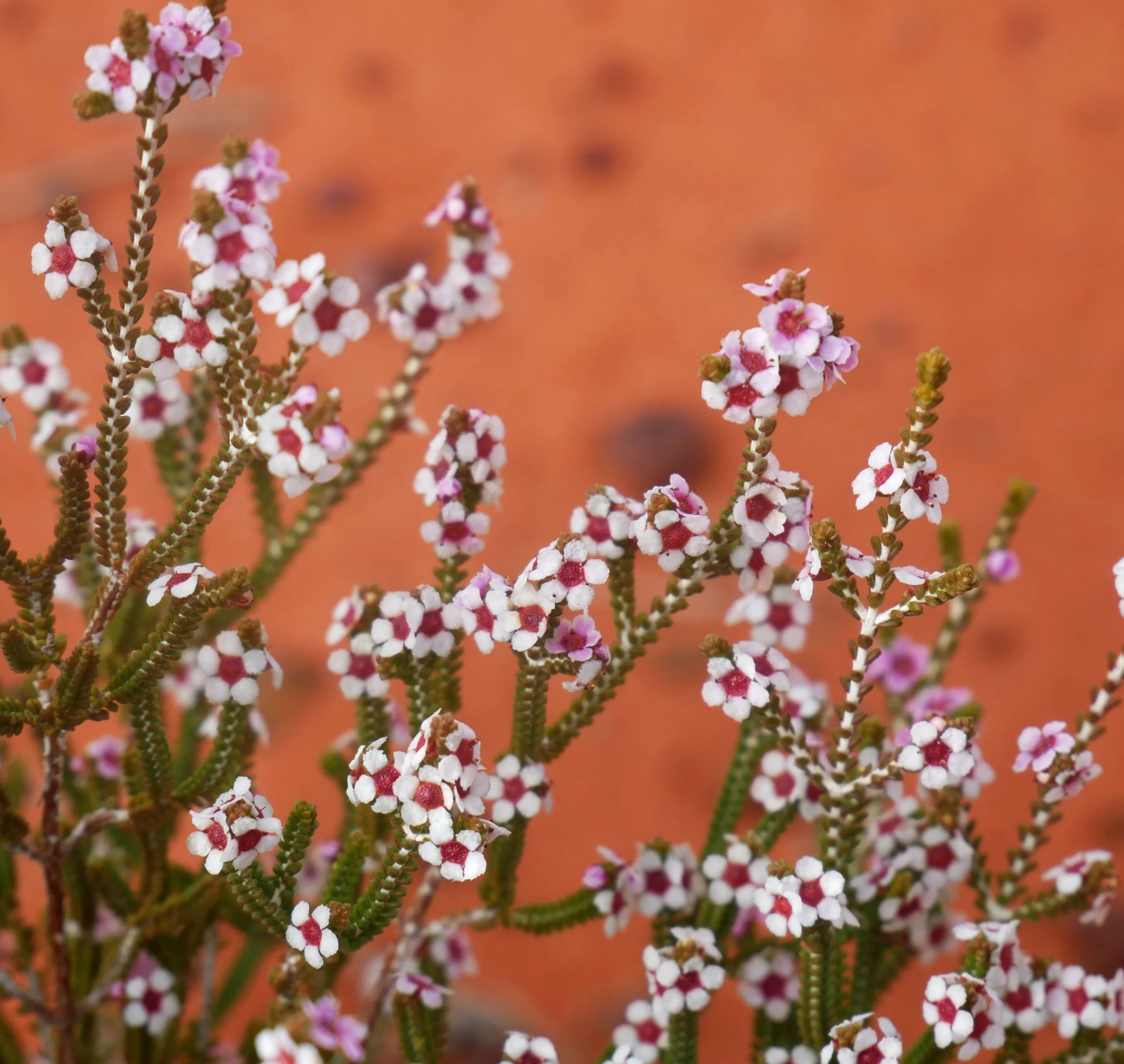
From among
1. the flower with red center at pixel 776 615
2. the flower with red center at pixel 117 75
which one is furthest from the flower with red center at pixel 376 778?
the flower with red center at pixel 117 75

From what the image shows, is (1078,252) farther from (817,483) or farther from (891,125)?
(817,483)

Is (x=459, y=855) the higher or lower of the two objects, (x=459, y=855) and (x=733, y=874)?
the lower

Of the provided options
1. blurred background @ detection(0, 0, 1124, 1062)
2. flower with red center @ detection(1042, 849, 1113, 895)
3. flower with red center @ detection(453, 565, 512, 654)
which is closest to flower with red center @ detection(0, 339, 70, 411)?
flower with red center @ detection(453, 565, 512, 654)

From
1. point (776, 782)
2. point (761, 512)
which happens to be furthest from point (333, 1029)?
point (776, 782)

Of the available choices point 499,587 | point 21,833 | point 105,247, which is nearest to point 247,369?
point 105,247

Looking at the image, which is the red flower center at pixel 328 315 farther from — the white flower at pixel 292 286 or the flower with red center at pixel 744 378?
the flower with red center at pixel 744 378

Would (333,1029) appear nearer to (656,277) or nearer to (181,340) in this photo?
(181,340)
